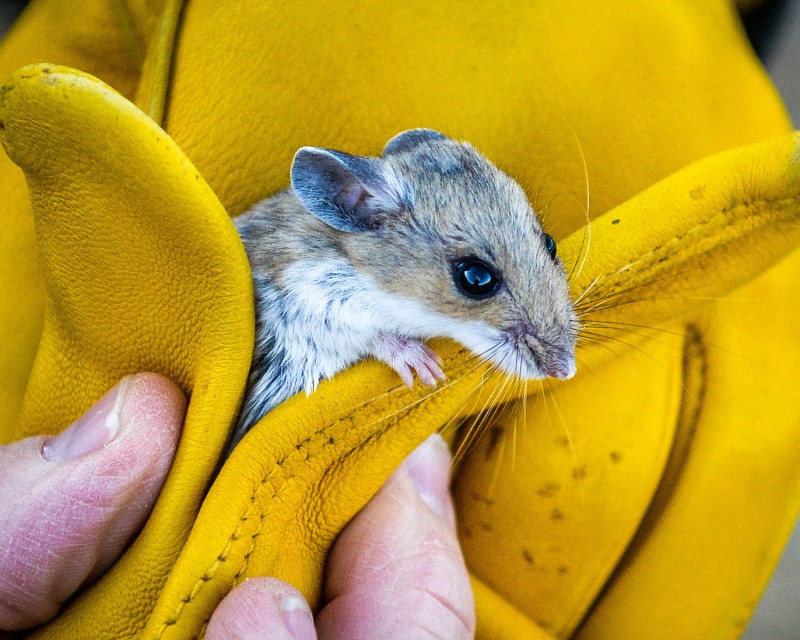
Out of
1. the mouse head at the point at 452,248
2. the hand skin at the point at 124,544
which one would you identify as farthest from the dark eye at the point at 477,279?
the hand skin at the point at 124,544

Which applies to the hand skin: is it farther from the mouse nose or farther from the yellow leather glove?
the mouse nose

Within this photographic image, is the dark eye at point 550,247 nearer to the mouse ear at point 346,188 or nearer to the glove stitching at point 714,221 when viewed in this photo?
the glove stitching at point 714,221

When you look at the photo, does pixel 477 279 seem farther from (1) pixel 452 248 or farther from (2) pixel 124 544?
(2) pixel 124 544

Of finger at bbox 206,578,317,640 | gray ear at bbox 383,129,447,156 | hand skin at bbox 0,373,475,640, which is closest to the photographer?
finger at bbox 206,578,317,640

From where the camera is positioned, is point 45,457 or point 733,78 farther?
point 733,78

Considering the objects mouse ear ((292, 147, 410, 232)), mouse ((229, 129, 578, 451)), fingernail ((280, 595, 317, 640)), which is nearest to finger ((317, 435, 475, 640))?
fingernail ((280, 595, 317, 640))

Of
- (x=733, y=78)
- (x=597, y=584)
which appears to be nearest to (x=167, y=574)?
(x=597, y=584)

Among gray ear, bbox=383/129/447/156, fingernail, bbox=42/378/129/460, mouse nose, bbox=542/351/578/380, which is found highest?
gray ear, bbox=383/129/447/156

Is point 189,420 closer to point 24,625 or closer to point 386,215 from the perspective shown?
point 24,625

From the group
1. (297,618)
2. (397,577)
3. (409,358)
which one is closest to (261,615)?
(297,618)
